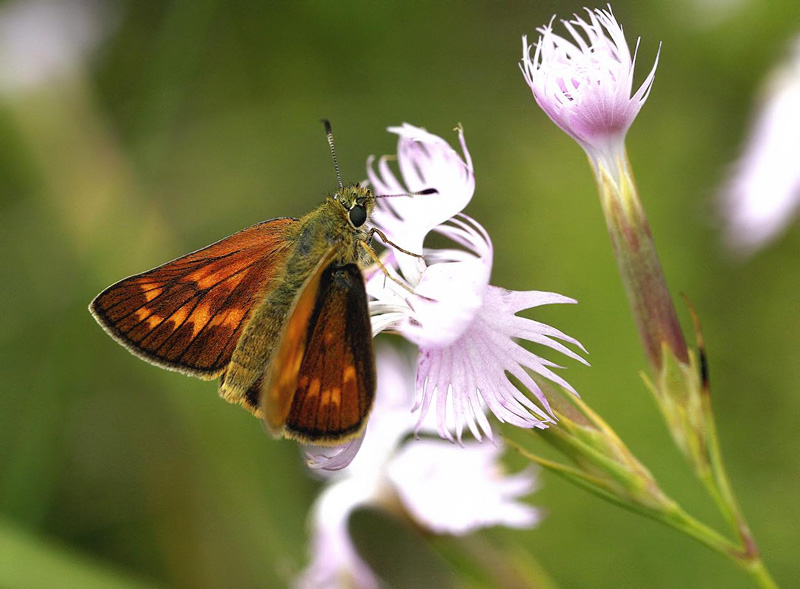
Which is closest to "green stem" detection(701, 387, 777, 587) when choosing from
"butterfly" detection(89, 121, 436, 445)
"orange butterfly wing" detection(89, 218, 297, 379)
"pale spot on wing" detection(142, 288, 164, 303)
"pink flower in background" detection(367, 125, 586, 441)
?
"pink flower in background" detection(367, 125, 586, 441)

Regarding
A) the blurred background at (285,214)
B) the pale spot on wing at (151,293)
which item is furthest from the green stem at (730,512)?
the blurred background at (285,214)

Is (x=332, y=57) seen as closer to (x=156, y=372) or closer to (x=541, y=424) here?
(x=156, y=372)

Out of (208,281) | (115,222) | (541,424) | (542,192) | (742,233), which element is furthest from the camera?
(542,192)

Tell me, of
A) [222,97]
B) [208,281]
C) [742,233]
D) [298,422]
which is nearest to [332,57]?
[222,97]

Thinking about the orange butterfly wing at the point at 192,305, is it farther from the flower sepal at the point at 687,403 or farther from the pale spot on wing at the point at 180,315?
the flower sepal at the point at 687,403

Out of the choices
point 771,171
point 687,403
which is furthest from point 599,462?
point 771,171
